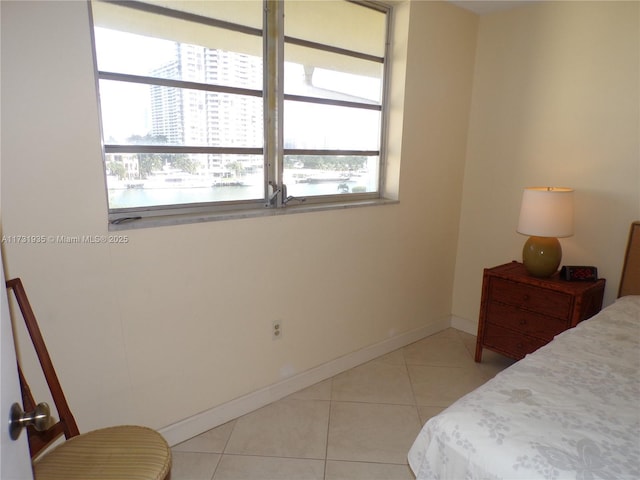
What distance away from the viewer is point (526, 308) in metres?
2.47

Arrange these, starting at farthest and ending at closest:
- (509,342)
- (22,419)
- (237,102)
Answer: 1. (509,342)
2. (237,102)
3. (22,419)

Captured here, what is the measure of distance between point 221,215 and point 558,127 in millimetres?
2190

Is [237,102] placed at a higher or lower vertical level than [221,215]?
higher

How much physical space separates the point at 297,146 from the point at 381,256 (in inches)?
36.3

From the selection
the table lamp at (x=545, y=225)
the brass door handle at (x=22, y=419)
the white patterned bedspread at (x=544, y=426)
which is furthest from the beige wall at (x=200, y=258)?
the white patterned bedspread at (x=544, y=426)

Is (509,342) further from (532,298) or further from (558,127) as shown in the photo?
(558,127)

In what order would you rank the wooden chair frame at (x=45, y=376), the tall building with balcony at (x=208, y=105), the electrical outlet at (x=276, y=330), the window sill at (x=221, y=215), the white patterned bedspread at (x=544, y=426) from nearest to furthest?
the white patterned bedspread at (x=544, y=426) → the wooden chair frame at (x=45, y=376) → the window sill at (x=221, y=215) → the tall building with balcony at (x=208, y=105) → the electrical outlet at (x=276, y=330)

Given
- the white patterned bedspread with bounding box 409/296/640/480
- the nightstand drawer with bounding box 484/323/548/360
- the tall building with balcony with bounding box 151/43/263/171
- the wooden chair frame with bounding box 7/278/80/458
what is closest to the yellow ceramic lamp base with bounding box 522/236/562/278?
the nightstand drawer with bounding box 484/323/548/360

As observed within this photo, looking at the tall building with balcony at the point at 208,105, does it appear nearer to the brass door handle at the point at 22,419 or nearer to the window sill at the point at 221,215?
the window sill at the point at 221,215

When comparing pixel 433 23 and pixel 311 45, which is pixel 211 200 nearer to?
pixel 311 45

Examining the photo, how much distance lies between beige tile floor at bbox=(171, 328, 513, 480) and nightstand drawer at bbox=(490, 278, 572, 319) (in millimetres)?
517

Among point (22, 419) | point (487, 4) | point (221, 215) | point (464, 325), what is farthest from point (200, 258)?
point (487, 4)

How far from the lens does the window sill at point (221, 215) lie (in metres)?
1.69

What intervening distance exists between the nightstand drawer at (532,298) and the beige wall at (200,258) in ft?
1.88
